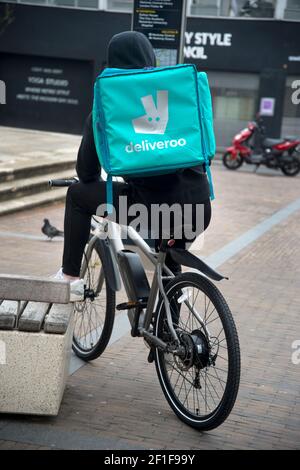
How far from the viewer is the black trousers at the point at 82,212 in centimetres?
397

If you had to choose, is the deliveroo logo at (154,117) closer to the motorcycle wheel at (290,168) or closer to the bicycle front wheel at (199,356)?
the bicycle front wheel at (199,356)

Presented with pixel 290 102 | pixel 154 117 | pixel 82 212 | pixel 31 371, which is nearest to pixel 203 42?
pixel 290 102

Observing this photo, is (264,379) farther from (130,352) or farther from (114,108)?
(114,108)

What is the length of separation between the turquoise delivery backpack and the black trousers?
0.26 m

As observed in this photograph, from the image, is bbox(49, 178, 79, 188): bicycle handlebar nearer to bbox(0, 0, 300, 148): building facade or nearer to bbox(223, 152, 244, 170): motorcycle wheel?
bbox(223, 152, 244, 170): motorcycle wheel

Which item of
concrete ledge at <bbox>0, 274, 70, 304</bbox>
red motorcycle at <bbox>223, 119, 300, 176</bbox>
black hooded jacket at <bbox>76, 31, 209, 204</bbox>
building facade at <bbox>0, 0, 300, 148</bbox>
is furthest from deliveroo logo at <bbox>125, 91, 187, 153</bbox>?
building facade at <bbox>0, 0, 300, 148</bbox>

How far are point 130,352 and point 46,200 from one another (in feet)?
20.9

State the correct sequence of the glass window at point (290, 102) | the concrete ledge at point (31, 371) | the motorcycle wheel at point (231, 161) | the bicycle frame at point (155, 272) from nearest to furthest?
the concrete ledge at point (31, 371)
the bicycle frame at point (155, 272)
the motorcycle wheel at point (231, 161)
the glass window at point (290, 102)

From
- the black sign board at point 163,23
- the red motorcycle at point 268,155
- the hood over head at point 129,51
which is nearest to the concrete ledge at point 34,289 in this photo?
the hood over head at point 129,51

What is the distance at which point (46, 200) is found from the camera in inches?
438

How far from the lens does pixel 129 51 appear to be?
12.7ft

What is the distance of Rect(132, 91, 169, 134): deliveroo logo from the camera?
3695 mm

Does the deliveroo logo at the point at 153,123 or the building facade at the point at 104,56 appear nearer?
the deliveroo logo at the point at 153,123

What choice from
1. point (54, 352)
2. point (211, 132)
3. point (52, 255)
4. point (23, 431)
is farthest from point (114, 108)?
point (52, 255)
